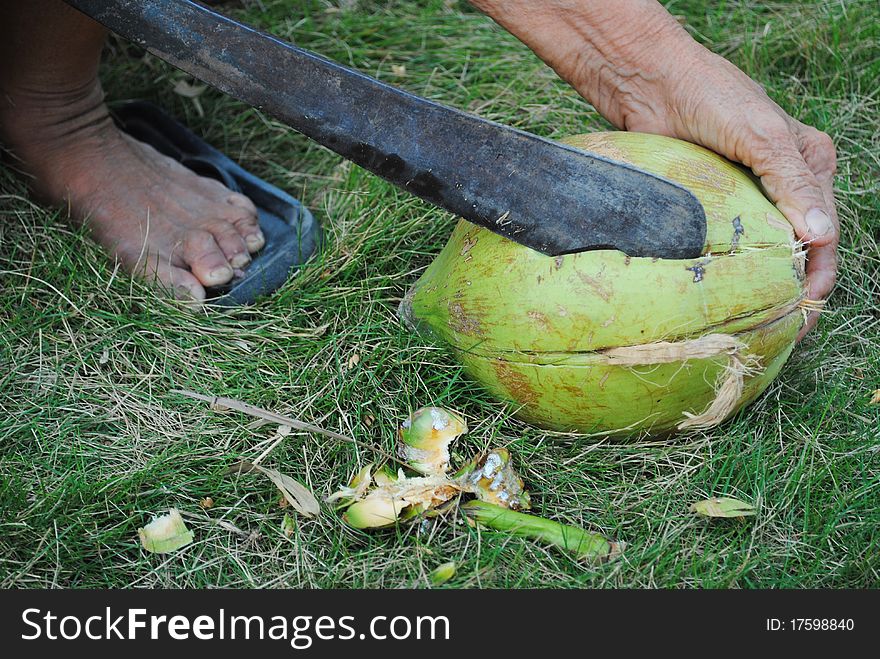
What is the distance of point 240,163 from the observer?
272 centimetres

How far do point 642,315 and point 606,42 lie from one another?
0.76m

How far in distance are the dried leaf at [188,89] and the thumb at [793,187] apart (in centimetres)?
171

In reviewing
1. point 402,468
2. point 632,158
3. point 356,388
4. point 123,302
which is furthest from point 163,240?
point 632,158

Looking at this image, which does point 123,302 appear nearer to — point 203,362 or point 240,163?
point 203,362

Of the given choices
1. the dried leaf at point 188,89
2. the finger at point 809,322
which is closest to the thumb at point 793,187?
the finger at point 809,322

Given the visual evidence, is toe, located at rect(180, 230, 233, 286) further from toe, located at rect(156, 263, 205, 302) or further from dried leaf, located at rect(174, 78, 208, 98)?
dried leaf, located at rect(174, 78, 208, 98)

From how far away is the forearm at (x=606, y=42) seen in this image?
1.98 meters

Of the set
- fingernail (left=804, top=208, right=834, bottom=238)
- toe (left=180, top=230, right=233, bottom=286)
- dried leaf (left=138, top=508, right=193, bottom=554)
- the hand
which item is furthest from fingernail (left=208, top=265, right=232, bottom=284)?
fingernail (left=804, top=208, right=834, bottom=238)

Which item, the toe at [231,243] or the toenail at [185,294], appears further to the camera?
the toe at [231,243]

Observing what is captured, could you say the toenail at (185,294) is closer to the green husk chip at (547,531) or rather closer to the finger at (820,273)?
the green husk chip at (547,531)

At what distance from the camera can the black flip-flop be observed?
7.45 feet

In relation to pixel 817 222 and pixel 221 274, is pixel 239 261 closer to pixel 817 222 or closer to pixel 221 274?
pixel 221 274

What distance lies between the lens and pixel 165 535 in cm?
167

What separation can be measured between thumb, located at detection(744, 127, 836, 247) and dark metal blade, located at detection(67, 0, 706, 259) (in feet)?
0.82
